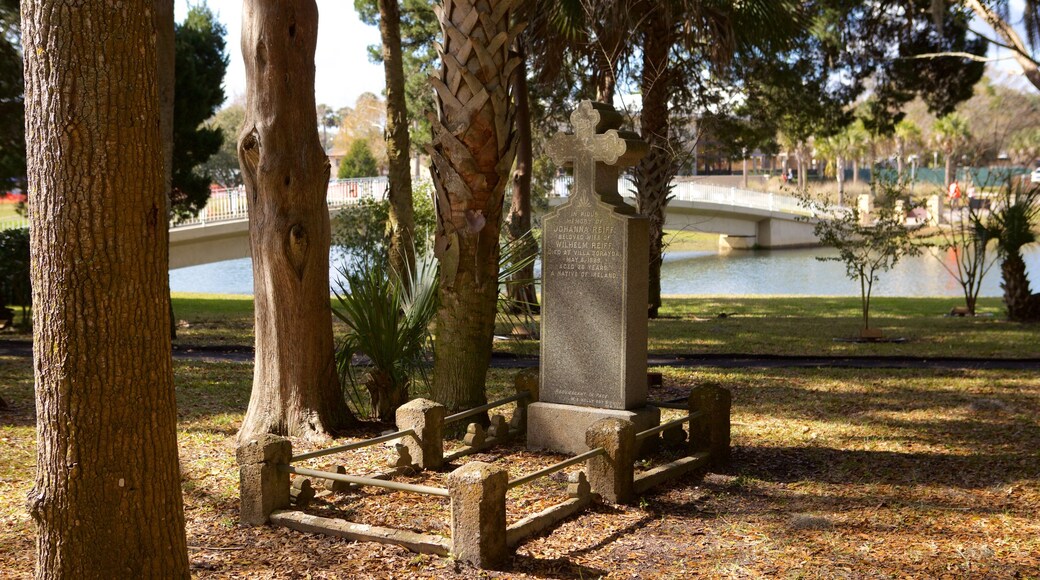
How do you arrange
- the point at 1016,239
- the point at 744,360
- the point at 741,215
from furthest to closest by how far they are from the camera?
the point at 741,215, the point at 1016,239, the point at 744,360

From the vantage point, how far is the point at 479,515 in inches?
195

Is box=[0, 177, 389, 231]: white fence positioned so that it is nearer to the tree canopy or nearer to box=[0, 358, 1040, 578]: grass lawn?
the tree canopy

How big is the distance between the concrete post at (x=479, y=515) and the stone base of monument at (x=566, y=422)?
2072 millimetres

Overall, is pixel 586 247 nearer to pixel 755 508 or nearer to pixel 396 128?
pixel 755 508

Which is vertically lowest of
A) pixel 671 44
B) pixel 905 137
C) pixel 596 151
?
pixel 596 151

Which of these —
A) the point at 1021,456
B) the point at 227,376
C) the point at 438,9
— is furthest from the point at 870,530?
the point at 227,376

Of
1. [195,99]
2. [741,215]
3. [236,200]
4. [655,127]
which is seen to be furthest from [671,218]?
[655,127]

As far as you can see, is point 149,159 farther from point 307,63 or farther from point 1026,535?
point 1026,535

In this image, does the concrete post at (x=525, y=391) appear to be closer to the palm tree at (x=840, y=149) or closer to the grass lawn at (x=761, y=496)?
the grass lawn at (x=761, y=496)

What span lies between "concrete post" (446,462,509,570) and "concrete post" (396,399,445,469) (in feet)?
5.64

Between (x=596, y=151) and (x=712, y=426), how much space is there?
2.12 metres

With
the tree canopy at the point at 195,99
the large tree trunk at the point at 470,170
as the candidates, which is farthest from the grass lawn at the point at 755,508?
the tree canopy at the point at 195,99

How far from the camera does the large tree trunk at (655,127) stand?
50.9ft

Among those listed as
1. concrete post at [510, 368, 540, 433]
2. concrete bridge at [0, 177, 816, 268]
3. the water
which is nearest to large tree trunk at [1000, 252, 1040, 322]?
concrete bridge at [0, 177, 816, 268]
